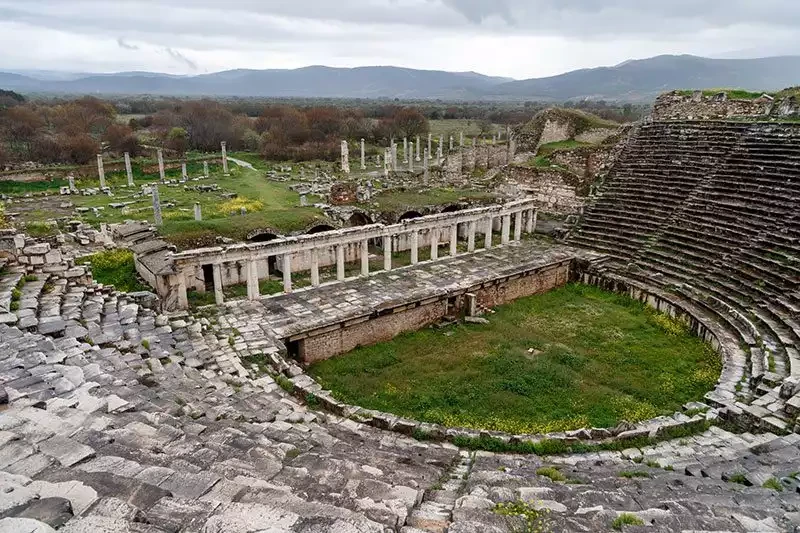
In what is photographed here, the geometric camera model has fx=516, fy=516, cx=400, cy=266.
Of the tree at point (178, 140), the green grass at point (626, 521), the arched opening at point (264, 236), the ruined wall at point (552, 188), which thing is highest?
the tree at point (178, 140)

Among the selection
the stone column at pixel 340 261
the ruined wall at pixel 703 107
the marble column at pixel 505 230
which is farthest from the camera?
the ruined wall at pixel 703 107

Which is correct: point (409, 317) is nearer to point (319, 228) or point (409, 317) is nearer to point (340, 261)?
point (340, 261)

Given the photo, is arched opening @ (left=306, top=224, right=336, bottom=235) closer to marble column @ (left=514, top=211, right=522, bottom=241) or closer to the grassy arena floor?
the grassy arena floor

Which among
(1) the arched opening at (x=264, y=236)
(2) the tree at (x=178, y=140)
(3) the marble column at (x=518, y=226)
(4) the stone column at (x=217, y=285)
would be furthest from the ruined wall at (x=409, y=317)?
(2) the tree at (x=178, y=140)

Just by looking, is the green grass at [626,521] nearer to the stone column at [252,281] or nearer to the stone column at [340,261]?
the stone column at [252,281]

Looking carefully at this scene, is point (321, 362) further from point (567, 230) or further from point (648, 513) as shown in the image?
point (567, 230)

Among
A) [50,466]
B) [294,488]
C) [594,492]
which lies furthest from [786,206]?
[50,466]
